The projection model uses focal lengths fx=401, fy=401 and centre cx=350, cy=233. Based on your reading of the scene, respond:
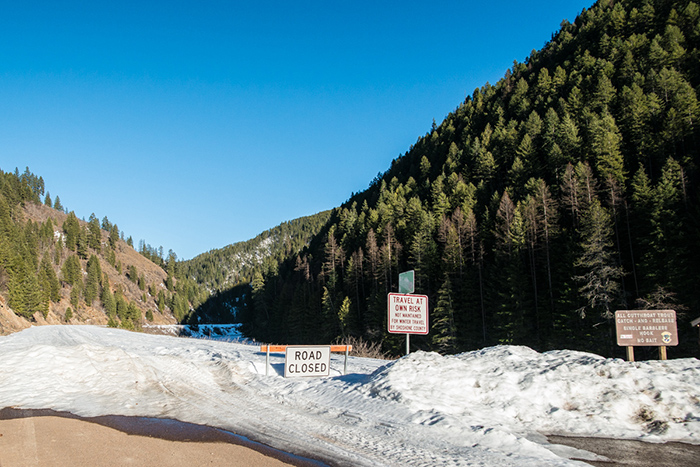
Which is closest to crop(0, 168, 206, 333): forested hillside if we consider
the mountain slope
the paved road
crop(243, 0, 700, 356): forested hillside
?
the mountain slope

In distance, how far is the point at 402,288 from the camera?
12.7 m

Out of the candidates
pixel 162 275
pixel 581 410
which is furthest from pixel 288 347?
pixel 162 275

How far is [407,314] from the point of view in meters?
12.3

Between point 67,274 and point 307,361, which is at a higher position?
point 67,274

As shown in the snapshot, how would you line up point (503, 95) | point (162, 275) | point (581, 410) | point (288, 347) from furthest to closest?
1. point (162, 275)
2. point (503, 95)
3. point (288, 347)
4. point (581, 410)

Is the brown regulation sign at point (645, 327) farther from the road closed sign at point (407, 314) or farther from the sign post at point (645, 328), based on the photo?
the road closed sign at point (407, 314)

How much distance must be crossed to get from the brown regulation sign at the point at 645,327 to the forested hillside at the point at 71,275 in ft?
191

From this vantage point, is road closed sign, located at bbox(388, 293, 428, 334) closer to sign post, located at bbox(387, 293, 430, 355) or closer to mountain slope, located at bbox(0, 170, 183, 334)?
sign post, located at bbox(387, 293, 430, 355)

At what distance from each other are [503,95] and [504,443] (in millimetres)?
121657

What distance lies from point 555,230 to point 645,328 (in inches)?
1431

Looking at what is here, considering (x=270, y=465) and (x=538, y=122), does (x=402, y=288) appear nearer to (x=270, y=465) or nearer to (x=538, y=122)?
(x=270, y=465)

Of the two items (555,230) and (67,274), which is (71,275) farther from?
(555,230)

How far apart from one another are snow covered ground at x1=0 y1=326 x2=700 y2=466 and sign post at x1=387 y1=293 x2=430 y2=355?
166 cm

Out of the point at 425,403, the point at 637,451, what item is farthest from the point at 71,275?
the point at 637,451
